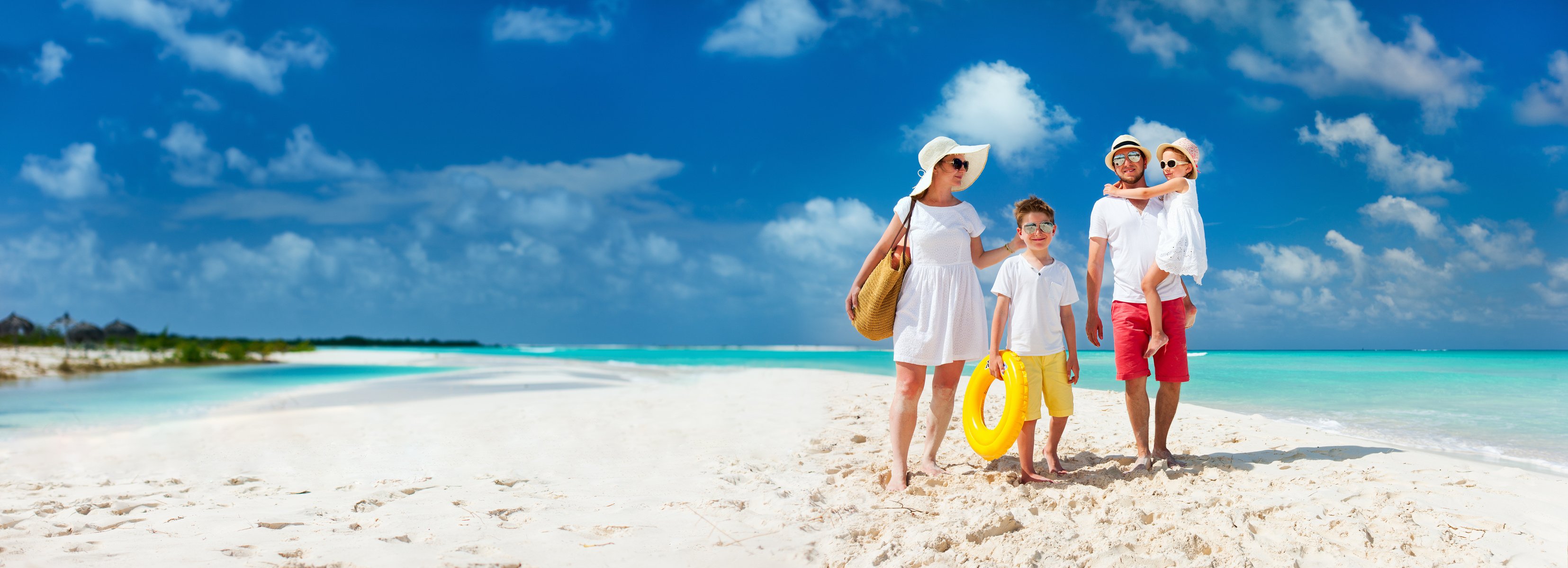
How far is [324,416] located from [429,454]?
3.58 m

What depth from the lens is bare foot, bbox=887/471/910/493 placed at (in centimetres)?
373

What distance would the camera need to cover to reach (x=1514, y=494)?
3.07 meters

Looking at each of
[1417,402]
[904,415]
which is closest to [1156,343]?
[904,415]

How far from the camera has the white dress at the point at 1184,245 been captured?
11.2 feet

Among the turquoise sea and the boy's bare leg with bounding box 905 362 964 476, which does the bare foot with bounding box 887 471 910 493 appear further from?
the turquoise sea

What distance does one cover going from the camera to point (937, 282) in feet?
12.2

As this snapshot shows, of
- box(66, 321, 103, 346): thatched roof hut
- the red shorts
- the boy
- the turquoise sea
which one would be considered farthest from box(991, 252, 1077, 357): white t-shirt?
box(66, 321, 103, 346): thatched roof hut

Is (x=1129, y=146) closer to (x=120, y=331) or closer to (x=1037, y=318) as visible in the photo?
(x=1037, y=318)

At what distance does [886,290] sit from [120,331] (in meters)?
39.5

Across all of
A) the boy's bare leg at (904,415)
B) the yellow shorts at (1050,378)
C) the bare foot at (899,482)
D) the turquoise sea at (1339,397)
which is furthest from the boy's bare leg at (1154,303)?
the turquoise sea at (1339,397)

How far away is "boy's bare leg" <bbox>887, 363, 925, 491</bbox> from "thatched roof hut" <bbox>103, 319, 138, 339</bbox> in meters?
38.3

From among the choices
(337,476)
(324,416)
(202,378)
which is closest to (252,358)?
(202,378)

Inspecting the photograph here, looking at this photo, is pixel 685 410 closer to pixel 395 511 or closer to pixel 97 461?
pixel 395 511

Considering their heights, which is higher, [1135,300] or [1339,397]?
[1135,300]
